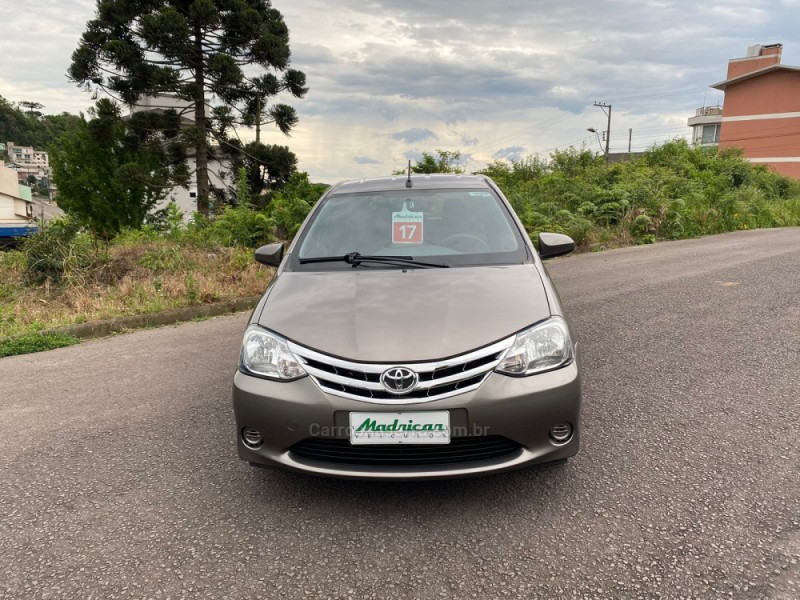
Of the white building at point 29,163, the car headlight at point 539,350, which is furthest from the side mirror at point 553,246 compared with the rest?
the white building at point 29,163

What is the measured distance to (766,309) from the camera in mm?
5828

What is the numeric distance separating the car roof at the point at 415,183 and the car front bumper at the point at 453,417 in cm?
184

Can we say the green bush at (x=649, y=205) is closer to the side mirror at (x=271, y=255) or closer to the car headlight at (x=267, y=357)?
the side mirror at (x=271, y=255)

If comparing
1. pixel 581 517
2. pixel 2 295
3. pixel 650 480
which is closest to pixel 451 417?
pixel 581 517

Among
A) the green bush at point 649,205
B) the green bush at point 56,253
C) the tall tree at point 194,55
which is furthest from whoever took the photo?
the tall tree at point 194,55

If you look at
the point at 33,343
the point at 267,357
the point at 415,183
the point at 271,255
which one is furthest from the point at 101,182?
the point at 267,357

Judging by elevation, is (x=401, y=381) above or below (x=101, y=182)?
below

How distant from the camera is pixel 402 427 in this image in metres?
2.15

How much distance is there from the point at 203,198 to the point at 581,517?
23123 mm

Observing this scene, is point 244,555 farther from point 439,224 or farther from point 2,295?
point 2,295

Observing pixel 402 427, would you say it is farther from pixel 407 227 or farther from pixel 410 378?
pixel 407 227

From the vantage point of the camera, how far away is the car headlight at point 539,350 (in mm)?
2260

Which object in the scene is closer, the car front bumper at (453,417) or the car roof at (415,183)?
the car front bumper at (453,417)

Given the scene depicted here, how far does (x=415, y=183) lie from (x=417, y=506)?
2.26 m
